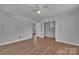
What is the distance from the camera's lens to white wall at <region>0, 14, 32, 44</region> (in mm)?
1224

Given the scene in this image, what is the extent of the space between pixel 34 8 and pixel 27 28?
410 mm

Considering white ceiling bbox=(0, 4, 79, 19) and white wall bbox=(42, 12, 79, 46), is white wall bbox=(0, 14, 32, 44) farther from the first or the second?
white wall bbox=(42, 12, 79, 46)

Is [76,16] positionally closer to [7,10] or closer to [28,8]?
[28,8]

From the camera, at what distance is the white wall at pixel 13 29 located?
1224mm

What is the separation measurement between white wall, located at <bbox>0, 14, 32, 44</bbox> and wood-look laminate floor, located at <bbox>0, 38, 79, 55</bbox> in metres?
0.12

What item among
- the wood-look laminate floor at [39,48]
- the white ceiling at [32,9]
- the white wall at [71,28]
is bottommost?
the wood-look laminate floor at [39,48]

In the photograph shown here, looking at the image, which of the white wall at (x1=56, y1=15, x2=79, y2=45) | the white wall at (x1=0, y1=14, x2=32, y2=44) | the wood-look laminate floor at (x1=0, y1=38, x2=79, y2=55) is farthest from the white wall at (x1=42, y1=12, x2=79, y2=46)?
the white wall at (x1=0, y1=14, x2=32, y2=44)

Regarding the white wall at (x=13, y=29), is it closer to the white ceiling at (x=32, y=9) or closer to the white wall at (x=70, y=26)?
the white ceiling at (x=32, y=9)

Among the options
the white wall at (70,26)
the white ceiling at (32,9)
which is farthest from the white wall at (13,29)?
the white wall at (70,26)

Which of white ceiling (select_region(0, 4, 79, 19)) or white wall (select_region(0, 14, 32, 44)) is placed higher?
white ceiling (select_region(0, 4, 79, 19))

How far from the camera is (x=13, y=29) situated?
130 cm

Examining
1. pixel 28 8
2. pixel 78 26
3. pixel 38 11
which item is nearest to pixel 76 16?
pixel 78 26

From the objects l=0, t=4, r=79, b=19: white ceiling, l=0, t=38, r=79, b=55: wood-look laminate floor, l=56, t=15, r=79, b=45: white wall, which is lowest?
l=0, t=38, r=79, b=55: wood-look laminate floor

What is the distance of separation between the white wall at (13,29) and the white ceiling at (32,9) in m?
0.10
